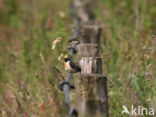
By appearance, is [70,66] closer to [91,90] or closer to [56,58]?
[56,58]

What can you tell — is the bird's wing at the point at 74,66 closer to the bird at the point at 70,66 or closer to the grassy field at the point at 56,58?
the bird at the point at 70,66

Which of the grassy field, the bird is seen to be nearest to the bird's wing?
the bird

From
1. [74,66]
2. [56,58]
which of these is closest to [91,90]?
[74,66]

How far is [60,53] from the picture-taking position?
9.58 feet

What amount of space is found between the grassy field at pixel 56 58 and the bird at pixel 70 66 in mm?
55

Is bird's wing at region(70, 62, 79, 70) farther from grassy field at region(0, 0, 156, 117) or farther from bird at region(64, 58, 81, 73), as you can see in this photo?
grassy field at region(0, 0, 156, 117)

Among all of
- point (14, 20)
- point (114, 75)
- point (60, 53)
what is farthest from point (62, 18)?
point (60, 53)

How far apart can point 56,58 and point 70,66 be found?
0.84 ft

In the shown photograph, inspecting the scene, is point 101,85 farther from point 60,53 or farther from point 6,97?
point 6,97

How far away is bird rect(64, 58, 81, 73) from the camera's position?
2.81 metres

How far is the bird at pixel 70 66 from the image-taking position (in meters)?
2.81

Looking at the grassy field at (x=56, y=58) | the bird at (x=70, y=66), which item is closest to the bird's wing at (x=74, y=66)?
the bird at (x=70, y=66)

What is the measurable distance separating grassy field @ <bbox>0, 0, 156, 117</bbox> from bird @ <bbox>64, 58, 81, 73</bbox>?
2.2 inches

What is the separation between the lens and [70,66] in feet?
9.40
